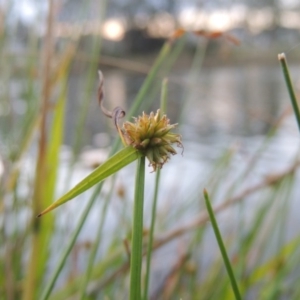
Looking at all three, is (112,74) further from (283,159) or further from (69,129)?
(283,159)

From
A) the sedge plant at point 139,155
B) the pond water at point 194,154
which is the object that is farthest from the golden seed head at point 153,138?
the pond water at point 194,154

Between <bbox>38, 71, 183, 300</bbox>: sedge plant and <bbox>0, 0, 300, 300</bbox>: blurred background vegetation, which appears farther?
<bbox>0, 0, 300, 300</bbox>: blurred background vegetation

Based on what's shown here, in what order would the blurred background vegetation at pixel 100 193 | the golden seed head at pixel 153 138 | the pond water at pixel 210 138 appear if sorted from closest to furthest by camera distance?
the golden seed head at pixel 153 138
the blurred background vegetation at pixel 100 193
the pond water at pixel 210 138

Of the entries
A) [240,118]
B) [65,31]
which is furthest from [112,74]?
[65,31]

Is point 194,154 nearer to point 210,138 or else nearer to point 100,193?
point 210,138

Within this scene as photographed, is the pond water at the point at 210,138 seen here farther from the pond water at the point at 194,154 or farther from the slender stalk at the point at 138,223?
the slender stalk at the point at 138,223

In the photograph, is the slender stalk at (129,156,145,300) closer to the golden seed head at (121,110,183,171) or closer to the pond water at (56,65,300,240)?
the golden seed head at (121,110,183,171)

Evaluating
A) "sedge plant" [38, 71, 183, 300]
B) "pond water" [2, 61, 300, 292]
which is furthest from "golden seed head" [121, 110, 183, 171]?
"pond water" [2, 61, 300, 292]

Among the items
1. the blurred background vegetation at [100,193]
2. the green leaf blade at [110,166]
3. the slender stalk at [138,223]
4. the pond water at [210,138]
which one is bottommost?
the slender stalk at [138,223]

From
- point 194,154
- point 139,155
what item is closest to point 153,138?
point 139,155
